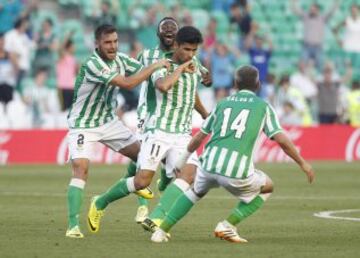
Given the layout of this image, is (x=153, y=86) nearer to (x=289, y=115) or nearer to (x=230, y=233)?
(x=230, y=233)

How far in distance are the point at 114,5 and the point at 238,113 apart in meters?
18.3

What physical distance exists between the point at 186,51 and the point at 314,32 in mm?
18895

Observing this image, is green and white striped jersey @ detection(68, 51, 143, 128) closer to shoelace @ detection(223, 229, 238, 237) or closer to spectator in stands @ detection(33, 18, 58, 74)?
shoelace @ detection(223, 229, 238, 237)

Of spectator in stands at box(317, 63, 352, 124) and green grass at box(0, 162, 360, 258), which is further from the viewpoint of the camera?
spectator in stands at box(317, 63, 352, 124)

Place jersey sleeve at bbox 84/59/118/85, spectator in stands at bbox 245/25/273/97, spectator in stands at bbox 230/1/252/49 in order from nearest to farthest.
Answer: jersey sleeve at bbox 84/59/118/85
spectator in stands at bbox 245/25/273/97
spectator in stands at bbox 230/1/252/49

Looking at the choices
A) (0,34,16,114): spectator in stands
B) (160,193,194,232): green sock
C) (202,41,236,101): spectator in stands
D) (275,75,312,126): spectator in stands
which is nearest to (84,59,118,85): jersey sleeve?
(160,193,194,232): green sock

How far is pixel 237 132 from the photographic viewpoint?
10883 millimetres

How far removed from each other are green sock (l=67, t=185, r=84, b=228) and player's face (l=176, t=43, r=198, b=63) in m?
1.69

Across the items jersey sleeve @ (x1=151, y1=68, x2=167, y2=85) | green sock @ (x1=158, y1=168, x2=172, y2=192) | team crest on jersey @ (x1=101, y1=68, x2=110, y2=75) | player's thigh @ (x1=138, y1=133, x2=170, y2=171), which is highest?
jersey sleeve @ (x1=151, y1=68, x2=167, y2=85)

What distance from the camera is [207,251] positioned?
408 inches

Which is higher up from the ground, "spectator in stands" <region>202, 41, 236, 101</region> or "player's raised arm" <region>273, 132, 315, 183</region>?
"player's raised arm" <region>273, 132, 315, 183</region>

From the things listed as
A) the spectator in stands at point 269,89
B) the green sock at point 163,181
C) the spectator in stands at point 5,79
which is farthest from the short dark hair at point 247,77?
the spectator in stands at point 269,89

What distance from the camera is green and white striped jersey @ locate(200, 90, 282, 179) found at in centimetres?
1087

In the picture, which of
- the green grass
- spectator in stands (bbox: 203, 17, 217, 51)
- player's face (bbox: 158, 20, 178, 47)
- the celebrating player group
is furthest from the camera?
Answer: spectator in stands (bbox: 203, 17, 217, 51)
